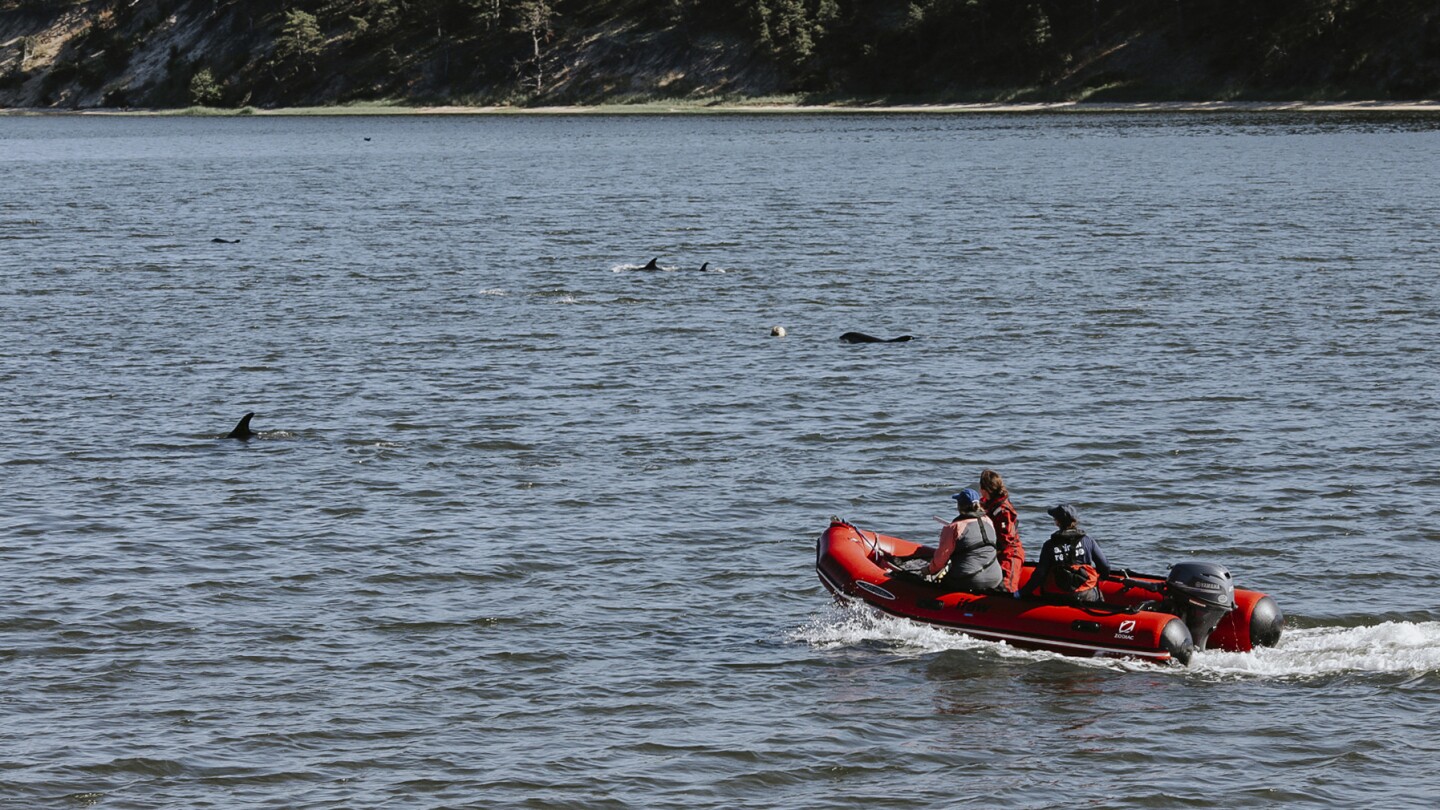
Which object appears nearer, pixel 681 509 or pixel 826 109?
pixel 681 509

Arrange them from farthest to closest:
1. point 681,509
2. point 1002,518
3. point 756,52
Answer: point 756,52 < point 681,509 < point 1002,518

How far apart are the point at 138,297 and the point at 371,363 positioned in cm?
1310

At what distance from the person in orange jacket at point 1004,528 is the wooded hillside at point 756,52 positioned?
118607 millimetres

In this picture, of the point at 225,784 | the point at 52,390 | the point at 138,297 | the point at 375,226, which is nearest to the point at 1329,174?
the point at 375,226

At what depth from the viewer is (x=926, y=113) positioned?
150750 millimetres

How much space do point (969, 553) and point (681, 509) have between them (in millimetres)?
5764

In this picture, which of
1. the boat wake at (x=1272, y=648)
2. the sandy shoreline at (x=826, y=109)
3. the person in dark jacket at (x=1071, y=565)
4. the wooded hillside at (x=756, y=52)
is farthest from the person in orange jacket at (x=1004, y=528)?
the wooded hillside at (x=756, y=52)

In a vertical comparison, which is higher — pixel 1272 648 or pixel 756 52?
pixel 756 52

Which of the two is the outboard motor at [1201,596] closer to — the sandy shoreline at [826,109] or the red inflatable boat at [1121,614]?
the red inflatable boat at [1121,614]

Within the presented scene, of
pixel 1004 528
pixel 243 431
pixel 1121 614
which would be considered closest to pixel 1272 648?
pixel 1121 614

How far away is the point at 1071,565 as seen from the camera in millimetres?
17656

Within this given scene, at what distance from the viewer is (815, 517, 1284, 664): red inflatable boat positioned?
679 inches

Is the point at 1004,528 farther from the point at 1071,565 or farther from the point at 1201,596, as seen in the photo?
the point at 1201,596

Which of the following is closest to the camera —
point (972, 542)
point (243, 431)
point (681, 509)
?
point (972, 542)
